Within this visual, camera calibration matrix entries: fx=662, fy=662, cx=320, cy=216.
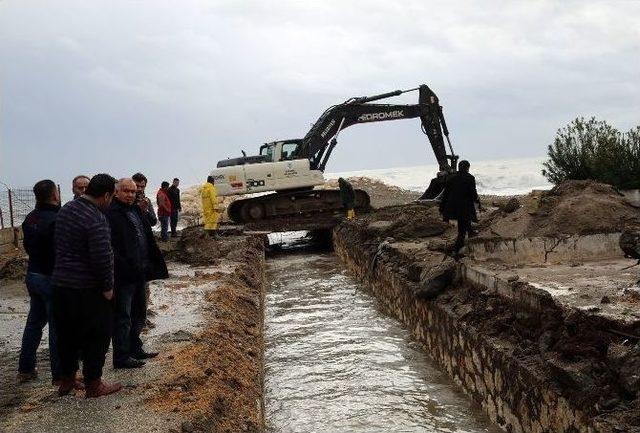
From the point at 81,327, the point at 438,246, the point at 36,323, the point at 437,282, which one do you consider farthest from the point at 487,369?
the point at 438,246

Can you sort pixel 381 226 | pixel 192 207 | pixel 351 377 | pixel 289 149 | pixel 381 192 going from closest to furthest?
pixel 351 377 < pixel 381 226 < pixel 289 149 < pixel 381 192 < pixel 192 207

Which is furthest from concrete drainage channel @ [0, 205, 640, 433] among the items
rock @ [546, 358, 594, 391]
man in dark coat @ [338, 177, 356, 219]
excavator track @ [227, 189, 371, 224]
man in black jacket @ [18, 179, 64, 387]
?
excavator track @ [227, 189, 371, 224]

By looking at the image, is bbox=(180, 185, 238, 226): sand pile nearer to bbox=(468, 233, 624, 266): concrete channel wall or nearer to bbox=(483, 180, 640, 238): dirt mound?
bbox=(483, 180, 640, 238): dirt mound

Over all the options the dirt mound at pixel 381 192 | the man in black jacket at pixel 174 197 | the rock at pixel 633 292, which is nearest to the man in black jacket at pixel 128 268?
the rock at pixel 633 292

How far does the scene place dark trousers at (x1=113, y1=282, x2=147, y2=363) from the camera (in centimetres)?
545

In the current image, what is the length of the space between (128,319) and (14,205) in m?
14.1

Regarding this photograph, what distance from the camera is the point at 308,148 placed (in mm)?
20109

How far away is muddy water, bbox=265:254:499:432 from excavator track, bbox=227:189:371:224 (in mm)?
8255

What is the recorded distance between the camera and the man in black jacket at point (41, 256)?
17.0 feet

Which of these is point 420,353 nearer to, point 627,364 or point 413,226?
point 627,364

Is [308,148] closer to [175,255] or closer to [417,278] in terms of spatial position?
[175,255]

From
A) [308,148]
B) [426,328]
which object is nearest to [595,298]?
[426,328]

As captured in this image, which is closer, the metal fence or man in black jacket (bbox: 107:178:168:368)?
man in black jacket (bbox: 107:178:168:368)

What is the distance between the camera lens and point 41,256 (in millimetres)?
5258
